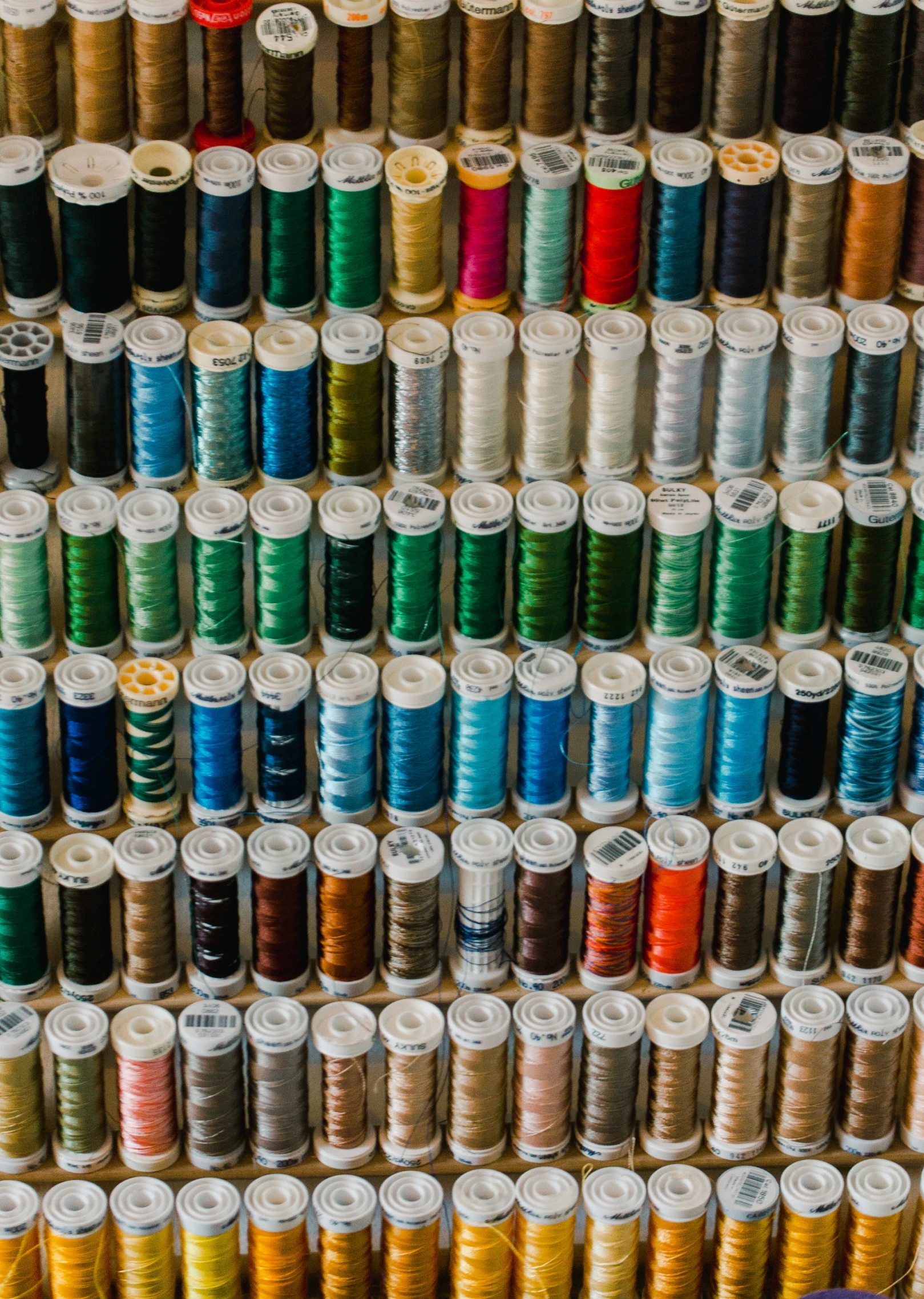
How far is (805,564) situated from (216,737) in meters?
1.45

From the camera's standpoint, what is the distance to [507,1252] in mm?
6383

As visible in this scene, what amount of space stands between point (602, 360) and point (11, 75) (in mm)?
1510

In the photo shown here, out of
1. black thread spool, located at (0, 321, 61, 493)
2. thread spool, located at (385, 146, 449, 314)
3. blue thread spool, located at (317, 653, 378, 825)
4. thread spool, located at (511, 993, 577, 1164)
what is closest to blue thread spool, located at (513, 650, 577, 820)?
blue thread spool, located at (317, 653, 378, 825)

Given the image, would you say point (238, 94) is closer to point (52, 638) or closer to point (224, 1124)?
point (52, 638)


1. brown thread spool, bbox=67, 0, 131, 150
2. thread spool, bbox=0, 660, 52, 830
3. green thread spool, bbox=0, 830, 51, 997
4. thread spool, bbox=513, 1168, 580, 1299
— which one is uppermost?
brown thread spool, bbox=67, 0, 131, 150

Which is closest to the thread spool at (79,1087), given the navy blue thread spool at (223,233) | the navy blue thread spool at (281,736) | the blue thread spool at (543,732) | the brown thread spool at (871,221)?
the navy blue thread spool at (281,736)

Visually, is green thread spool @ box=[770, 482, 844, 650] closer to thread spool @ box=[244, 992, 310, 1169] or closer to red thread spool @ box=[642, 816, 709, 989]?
red thread spool @ box=[642, 816, 709, 989]

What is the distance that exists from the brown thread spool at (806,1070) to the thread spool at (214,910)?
4.41 ft

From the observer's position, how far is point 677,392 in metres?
6.09

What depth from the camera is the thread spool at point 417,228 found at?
596 cm

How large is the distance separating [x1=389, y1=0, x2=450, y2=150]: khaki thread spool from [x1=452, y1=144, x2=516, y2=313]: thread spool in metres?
0.11

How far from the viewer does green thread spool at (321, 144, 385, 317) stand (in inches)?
234

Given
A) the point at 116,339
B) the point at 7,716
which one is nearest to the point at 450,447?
the point at 116,339

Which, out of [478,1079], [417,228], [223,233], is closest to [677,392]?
[417,228]
